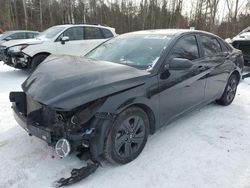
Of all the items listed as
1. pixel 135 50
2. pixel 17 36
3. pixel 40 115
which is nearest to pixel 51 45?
pixel 135 50

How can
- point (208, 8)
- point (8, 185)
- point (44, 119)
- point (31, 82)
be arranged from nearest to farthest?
1. point (8, 185)
2. point (44, 119)
3. point (31, 82)
4. point (208, 8)

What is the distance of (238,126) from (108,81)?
2706 millimetres

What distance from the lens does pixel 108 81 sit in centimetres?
291

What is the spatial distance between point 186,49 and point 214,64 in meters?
0.88

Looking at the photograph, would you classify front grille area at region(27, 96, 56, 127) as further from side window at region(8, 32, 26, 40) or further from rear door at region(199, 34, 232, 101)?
side window at region(8, 32, 26, 40)

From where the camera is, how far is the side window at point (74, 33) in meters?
8.62

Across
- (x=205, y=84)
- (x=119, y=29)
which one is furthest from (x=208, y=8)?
(x=205, y=84)

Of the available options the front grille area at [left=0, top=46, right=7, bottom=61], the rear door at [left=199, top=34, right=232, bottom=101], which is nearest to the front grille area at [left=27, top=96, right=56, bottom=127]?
the rear door at [left=199, top=34, right=232, bottom=101]

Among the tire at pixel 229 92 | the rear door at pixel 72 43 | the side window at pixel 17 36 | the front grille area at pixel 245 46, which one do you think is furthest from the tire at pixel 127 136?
the side window at pixel 17 36

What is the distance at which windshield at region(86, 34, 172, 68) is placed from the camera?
3.59m

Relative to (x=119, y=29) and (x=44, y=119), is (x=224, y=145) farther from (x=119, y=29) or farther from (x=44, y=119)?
(x=119, y=29)

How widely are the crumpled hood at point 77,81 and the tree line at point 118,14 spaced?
23.6 meters

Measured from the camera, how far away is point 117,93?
288cm

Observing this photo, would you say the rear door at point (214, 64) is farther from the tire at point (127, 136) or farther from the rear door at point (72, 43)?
the rear door at point (72, 43)
